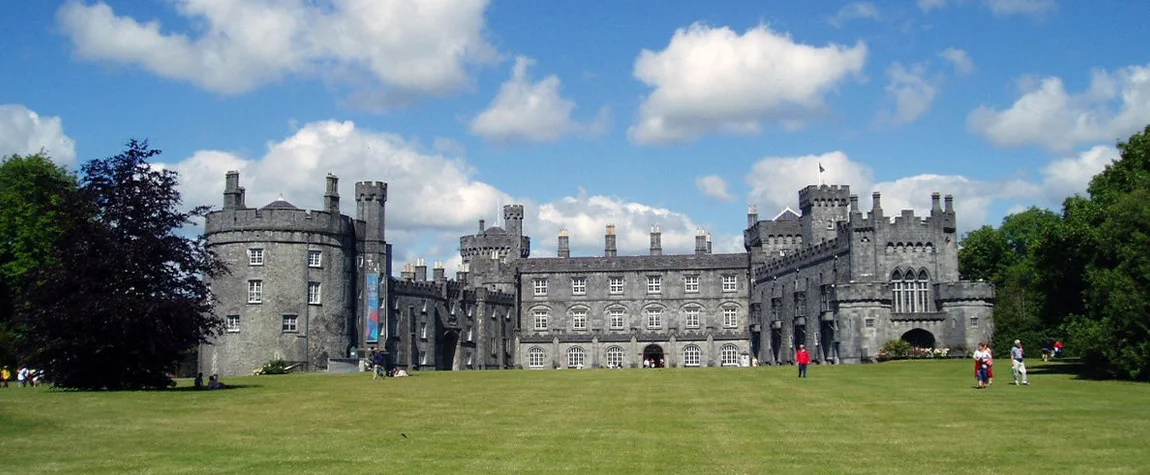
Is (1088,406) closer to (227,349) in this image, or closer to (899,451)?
(899,451)

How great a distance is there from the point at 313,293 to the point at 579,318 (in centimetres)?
3212

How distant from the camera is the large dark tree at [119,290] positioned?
34.9m

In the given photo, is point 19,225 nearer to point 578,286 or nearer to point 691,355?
point 578,286

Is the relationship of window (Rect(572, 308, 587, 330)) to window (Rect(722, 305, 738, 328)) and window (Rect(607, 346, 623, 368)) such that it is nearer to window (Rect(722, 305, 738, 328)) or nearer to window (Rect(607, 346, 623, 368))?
window (Rect(607, 346, 623, 368))

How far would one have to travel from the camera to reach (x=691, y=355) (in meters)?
88.9

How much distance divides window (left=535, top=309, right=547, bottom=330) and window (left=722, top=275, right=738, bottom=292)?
1537cm

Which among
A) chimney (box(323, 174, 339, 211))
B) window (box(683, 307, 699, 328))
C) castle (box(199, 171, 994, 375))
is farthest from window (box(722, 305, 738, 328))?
chimney (box(323, 174, 339, 211))

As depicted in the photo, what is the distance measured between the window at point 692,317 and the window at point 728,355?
A: 10.3 ft

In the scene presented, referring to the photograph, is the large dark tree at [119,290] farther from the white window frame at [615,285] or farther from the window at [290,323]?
the white window frame at [615,285]

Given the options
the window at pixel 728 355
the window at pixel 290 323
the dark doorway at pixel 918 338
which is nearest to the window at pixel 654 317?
the window at pixel 728 355

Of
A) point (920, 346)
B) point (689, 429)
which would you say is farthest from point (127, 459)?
point (920, 346)

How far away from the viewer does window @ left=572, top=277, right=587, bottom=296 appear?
92.1m

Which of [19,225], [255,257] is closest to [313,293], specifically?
[255,257]

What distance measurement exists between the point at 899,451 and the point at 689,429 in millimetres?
4605
